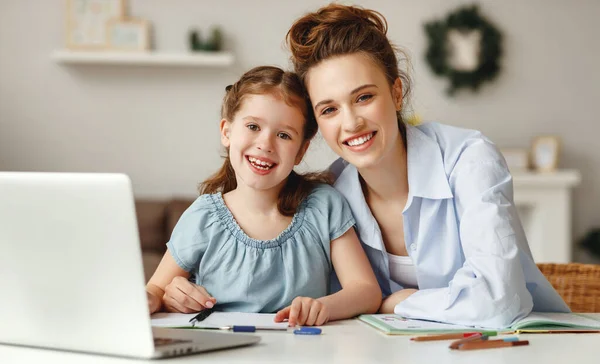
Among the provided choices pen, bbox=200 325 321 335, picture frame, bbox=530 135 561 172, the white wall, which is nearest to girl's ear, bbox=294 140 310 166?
pen, bbox=200 325 321 335

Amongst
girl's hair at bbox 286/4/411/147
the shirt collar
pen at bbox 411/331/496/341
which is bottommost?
pen at bbox 411/331/496/341

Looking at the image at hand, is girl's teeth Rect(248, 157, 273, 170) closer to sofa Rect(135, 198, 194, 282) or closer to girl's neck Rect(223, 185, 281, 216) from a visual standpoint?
girl's neck Rect(223, 185, 281, 216)

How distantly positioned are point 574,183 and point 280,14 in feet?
7.09

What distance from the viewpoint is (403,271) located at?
184 cm

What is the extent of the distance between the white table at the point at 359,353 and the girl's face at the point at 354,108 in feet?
1.80

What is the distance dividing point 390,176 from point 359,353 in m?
0.79

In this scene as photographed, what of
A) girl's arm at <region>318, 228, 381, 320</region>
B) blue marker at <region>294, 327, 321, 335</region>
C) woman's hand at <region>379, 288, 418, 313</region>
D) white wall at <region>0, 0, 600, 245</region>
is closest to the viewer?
blue marker at <region>294, 327, 321, 335</region>

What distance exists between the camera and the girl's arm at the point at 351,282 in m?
1.48

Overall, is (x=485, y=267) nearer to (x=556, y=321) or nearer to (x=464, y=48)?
(x=556, y=321)

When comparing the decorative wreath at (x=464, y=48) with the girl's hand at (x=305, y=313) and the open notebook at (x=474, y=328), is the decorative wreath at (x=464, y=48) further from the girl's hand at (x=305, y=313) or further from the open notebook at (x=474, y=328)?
the girl's hand at (x=305, y=313)

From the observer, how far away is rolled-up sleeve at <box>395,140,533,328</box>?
1388mm

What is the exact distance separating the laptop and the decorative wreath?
425cm

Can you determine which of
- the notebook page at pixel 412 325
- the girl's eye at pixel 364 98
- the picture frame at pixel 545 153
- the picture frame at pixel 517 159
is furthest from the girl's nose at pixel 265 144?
the picture frame at pixel 545 153

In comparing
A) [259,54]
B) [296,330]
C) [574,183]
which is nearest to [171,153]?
[259,54]
